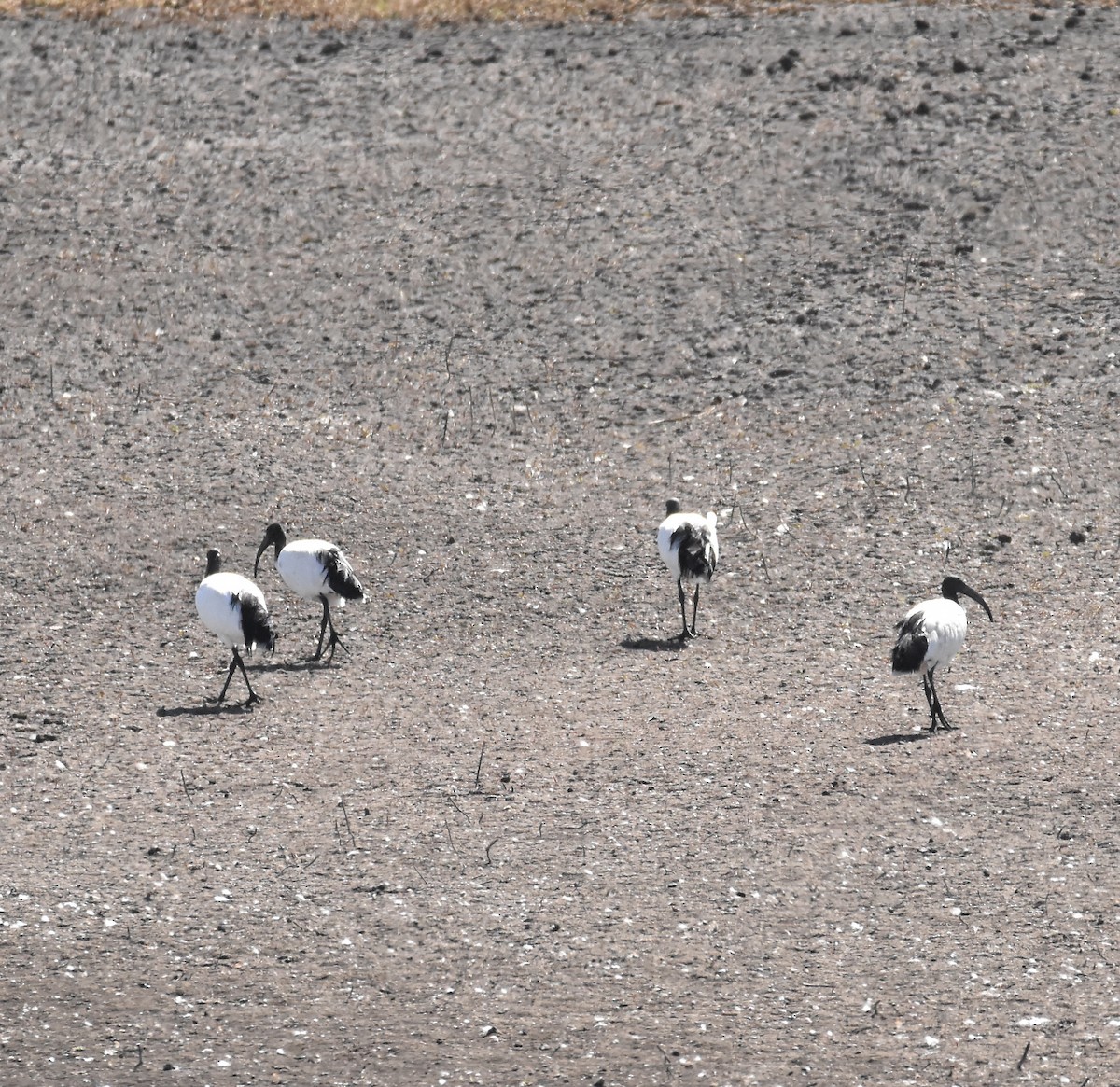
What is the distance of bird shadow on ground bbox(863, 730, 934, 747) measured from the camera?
461 inches

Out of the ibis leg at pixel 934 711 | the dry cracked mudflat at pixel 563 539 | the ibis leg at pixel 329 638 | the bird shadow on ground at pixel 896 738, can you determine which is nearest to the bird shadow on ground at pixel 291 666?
the ibis leg at pixel 329 638

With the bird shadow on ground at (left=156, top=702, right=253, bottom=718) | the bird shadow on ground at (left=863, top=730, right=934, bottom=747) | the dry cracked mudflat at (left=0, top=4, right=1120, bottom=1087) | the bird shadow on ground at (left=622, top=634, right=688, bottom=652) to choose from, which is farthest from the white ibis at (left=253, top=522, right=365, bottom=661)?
the bird shadow on ground at (left=863, top=730, right=934, bottom=747)

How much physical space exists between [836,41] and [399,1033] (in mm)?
22517

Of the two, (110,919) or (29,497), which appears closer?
(110,919)

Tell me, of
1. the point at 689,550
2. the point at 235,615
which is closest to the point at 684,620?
the point at 689,550

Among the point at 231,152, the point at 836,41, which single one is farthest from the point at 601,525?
the point at 836,41

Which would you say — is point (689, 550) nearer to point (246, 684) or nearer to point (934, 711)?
point (934, 711)

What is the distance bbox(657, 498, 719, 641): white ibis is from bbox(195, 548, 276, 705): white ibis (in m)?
3.68

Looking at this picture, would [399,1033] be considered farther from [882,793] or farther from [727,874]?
[882,793]

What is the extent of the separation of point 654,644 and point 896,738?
3121 mm

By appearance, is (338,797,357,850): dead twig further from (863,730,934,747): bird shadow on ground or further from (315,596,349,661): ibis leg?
(863,730,934,747): bird shadow on ground

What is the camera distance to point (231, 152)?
989 inches

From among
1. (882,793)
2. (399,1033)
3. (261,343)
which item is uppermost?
(261,343)

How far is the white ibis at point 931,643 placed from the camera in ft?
38.7
